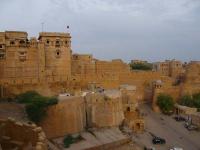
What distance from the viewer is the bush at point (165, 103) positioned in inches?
1378

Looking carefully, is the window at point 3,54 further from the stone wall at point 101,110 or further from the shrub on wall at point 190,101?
the shrub on wall at point 190,101

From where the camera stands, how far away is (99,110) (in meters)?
25.0

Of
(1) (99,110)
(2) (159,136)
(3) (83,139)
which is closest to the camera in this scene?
(3) (83,139)

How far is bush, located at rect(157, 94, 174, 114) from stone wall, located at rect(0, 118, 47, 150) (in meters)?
25.9

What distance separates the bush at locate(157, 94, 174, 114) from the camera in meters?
35.0

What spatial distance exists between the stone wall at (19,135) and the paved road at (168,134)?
16393 millimetres

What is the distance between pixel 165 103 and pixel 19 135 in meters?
26.1

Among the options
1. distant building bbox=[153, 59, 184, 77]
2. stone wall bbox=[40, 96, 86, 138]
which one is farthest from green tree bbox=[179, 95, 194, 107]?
stone wall bbox=[40, 96, 86, 138]

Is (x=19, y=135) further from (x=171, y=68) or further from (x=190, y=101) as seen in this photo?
(x=171, y=68)

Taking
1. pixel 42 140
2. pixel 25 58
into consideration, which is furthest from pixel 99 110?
pixel 42 140

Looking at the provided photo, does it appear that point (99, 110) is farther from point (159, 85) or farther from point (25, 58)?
point (159, 85)

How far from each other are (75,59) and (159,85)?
9.28m

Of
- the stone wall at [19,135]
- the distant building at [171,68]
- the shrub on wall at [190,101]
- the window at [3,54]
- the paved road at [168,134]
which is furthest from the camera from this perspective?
the distant building at [171,68]

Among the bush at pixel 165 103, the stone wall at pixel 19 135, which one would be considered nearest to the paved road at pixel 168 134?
the bush at pixel 165 103
